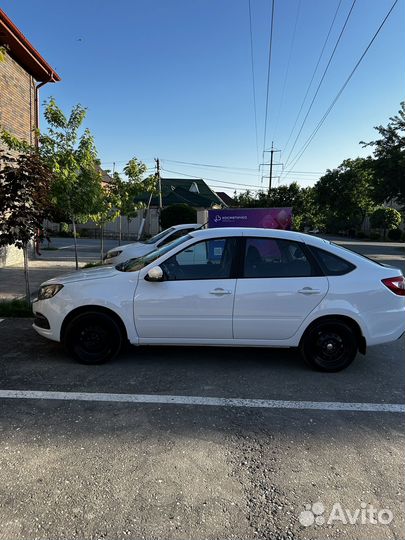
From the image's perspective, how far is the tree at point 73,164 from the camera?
8211 millimetres

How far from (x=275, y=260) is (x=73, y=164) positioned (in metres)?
5.21

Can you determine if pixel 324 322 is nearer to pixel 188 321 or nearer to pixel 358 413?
pixel 358 413

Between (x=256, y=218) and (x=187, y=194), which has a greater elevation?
(x=187, y=194)

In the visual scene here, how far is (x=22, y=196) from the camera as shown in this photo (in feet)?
22.2

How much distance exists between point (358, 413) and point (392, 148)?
29067mm

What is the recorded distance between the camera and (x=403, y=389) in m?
4.34

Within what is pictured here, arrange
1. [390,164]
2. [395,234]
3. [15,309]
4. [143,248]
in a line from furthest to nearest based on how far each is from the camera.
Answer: [395,234]
[390,164]
[143,248]
[15,309]

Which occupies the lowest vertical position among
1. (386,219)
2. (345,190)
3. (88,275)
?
(88,275)

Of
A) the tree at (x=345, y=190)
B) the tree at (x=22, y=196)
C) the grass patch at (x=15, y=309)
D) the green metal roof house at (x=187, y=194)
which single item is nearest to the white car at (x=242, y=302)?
the grass patch at (x=15, y=309)

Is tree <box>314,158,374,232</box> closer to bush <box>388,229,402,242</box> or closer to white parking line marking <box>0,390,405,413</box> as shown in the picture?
bush <box>388,229,402,242</box>

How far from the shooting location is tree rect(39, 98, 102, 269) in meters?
8.21

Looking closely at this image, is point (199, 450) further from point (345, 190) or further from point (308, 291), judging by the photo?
point (345, 190)

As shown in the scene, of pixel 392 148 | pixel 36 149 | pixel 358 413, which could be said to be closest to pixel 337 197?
pixel 392 148

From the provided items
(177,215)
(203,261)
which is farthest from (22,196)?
(177,215)
